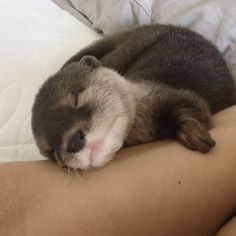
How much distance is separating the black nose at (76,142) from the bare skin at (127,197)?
0.06m

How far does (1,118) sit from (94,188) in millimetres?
539

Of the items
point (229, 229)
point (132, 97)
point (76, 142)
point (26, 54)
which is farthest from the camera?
point (26, 54)

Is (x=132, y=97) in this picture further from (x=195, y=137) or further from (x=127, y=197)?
(x=127, y=197)

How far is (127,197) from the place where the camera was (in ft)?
2.93

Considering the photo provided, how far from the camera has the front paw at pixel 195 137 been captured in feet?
3.36

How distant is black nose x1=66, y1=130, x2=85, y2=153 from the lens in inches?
39.3

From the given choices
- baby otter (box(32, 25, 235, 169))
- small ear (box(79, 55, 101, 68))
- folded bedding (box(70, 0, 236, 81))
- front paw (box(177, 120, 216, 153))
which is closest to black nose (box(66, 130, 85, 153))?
baby otter (box(32, 25, 235, 169))

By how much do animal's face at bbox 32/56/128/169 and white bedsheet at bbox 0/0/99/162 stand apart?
170 millimetres

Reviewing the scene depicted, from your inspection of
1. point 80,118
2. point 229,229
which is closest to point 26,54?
point 80,118

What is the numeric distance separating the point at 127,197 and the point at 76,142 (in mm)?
183

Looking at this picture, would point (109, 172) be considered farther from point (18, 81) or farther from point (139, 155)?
point (18, 81)

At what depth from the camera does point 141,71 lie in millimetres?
1519

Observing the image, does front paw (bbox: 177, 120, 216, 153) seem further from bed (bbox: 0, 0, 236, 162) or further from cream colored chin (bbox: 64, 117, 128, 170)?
bed (bbox: 0, 0, 236, 162)

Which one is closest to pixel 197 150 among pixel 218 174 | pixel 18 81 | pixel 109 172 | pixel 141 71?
pixel 218 174
